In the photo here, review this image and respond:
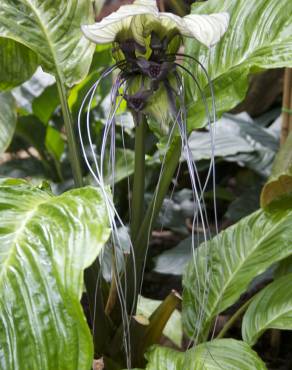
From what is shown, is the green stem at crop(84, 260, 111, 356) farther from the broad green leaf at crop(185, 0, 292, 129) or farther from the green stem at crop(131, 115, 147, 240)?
the broad green leaf at crop(185, 0, 292, 129)

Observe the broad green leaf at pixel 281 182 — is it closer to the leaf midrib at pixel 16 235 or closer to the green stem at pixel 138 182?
the green stem at pixel 138 182

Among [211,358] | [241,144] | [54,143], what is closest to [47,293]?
[211,358]

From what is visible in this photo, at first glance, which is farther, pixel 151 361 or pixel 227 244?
pixel 227 244

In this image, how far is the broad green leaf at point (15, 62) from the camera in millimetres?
1186

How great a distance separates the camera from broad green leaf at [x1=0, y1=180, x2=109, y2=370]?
2.28ft

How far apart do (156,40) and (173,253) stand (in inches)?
34.2

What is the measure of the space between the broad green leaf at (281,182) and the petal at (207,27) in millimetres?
411

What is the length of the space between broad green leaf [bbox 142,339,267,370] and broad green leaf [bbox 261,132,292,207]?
319 millimetres

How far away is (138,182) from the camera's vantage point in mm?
1103

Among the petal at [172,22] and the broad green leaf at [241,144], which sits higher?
the petal at [172,22]

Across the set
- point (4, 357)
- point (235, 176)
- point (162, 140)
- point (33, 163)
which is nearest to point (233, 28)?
point (162, 140)

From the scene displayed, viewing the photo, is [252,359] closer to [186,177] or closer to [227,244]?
[227,244]

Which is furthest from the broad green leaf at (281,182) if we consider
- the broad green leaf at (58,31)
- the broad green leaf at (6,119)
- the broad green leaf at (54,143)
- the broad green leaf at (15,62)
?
the broad green leaf at (54,143)

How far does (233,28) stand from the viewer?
106cm
